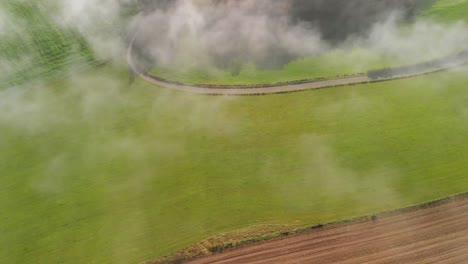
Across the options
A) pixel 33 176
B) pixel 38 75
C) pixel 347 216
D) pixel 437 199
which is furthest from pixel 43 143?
pixel 437 199

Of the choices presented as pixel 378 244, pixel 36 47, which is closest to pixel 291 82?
pixel 378 244

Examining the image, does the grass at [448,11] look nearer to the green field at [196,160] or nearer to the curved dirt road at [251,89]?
the green field at [196,160]

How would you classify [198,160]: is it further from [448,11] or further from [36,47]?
[448,11]

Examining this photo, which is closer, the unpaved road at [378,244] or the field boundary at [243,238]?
the field boundary at [243,238]

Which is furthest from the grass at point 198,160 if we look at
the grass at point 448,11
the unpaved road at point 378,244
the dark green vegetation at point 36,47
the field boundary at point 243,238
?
the grass at point 448,11

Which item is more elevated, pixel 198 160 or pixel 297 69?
pixel 297 69

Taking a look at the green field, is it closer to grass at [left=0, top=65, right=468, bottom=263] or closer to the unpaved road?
grass at [left=0, top=65, right=468, bottom=263]
